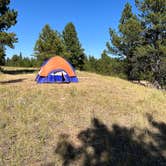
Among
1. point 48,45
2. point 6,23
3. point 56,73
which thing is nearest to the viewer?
point 56,73

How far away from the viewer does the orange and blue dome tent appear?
17406 mm

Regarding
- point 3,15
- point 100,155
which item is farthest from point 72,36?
point 100,155

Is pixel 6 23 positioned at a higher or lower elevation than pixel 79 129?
higher

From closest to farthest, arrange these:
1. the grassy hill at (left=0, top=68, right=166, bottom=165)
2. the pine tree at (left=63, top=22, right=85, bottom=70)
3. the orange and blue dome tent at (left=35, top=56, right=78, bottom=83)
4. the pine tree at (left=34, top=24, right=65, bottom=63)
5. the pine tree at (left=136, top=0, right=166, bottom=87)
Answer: the grassy hill at (left=0, top=68, right=166, bottom=165), the orange and blue dome tent at (left=35, top=56, right=78, bottom=83), the pine tree at (left=136, top=0, right=166, bottom=87), the pine tree at (left=34, top=24, right=65, bottom=63), the pine tree at (left=63, top=22, right=85, bottom=70)

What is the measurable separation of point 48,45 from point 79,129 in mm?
30839

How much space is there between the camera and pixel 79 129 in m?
9.02

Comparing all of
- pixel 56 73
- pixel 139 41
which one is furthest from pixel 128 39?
pixel 56 73

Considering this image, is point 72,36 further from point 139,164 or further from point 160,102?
point 139,164

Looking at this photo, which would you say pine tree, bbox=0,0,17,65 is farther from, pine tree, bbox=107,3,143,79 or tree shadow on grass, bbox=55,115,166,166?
tree shadow on grass, bbox=55,115,166,166

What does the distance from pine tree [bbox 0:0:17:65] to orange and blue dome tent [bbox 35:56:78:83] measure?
23.3 feet

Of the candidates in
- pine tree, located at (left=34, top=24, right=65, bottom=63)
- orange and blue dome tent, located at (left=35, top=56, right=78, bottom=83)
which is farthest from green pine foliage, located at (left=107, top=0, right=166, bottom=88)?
pine tree, located at (left=34, top=24, right=65, bottom=63)

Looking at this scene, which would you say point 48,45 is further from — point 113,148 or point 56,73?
point 113,148

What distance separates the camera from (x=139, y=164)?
7129 mm

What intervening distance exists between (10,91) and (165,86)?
57.7 feet
